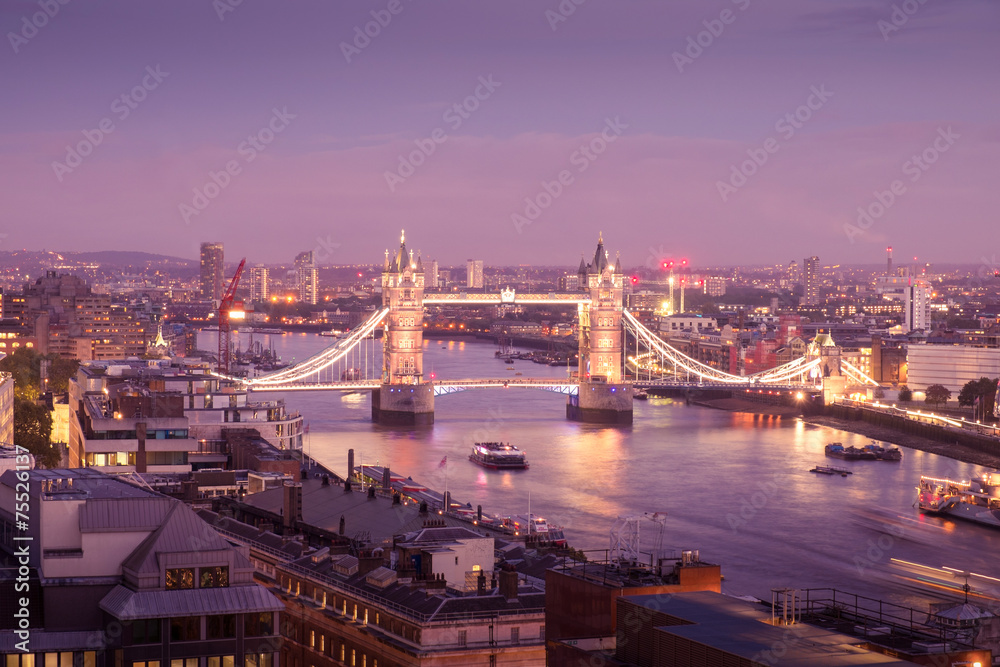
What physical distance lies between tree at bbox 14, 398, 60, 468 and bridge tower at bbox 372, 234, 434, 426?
12.1 meters

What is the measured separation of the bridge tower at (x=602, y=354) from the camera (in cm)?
4469

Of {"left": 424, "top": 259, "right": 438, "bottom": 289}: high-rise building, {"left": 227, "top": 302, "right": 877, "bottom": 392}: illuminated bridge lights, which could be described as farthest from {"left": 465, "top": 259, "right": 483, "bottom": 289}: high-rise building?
{"left": 227, "top": 302, "right": 877, "bottom": 392}: illuminated bridge lights

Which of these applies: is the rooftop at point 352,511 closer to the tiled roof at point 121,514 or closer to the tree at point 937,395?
the tiled roof at point 121,514

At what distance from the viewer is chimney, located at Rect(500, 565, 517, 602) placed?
41.9 ft

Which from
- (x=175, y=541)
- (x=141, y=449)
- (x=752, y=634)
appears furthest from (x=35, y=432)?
(x=752, y=634)

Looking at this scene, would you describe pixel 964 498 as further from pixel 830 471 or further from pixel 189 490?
pixel 189 490

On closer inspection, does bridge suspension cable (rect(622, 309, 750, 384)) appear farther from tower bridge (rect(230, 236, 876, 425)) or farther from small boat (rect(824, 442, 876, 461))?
small boat (rect(824, 442, 876, 461))

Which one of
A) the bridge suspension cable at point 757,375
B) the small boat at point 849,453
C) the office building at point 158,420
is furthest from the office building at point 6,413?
the bridge suspension cable at point 757,375

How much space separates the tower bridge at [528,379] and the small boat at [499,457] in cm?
812

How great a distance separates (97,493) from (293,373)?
37.1 metres

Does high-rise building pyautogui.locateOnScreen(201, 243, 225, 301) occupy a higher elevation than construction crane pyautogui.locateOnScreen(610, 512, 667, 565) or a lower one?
higher

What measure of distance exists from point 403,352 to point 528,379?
12.1ft

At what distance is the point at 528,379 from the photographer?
149 feet

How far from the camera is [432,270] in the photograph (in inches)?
5281
